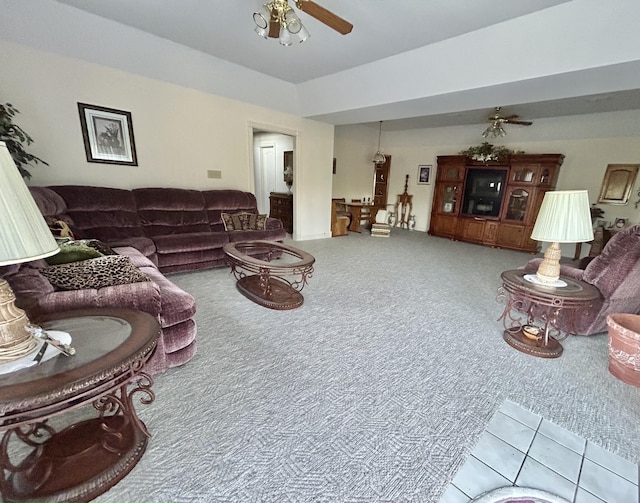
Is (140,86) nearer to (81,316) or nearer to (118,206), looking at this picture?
(118,206)

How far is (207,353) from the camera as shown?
6.59ft

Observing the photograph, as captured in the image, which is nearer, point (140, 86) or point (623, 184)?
point (140, 86)

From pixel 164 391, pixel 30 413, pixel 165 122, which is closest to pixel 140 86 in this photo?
pixel 165 122

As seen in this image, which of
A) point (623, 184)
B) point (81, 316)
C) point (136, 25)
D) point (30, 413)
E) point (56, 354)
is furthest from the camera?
point (623, 184)

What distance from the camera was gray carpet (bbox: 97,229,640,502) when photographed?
46.9 inches

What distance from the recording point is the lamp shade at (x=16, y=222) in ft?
2.75

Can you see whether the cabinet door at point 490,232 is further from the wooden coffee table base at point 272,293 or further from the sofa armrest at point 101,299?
the sofa armrest at point 101,299

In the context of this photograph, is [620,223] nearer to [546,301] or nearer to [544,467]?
[546,301]

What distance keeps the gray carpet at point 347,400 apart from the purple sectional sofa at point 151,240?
0.39 meters

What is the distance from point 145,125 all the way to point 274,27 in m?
2.45

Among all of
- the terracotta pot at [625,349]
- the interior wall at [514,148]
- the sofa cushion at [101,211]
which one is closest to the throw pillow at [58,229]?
the sofa cushion at [101,211]

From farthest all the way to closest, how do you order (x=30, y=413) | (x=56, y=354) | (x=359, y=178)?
(x=359, y=178)
(x=56, y=354)
(x=30, y=413)

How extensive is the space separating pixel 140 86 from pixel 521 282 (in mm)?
4781

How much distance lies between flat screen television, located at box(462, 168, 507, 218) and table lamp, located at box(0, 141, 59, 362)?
6.87 meters
